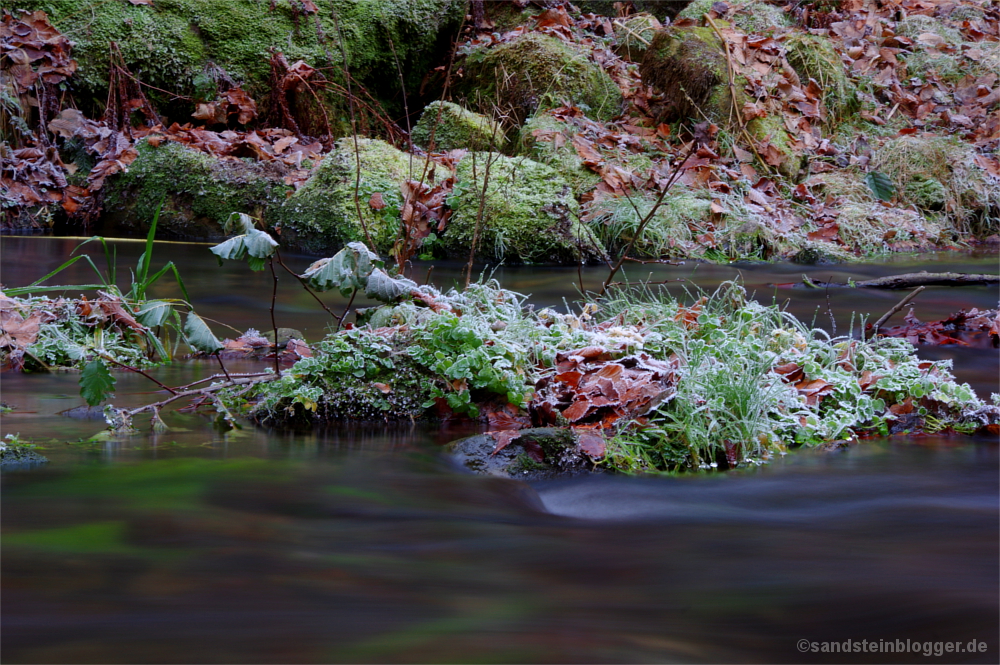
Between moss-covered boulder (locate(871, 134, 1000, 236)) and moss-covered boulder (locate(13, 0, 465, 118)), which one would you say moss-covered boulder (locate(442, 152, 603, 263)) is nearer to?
moss-covered boulder (locate(13, 0, 465, 118))

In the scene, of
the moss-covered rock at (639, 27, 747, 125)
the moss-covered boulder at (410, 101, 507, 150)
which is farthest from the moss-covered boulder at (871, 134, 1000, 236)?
the moss-covered boulder at (410, 101, 507, 150)

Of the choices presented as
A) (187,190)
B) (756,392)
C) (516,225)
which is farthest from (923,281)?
(187,190)

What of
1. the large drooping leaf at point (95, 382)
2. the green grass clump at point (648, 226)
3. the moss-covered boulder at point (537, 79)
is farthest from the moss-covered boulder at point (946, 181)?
the large drooping leaf at point (95, 382)

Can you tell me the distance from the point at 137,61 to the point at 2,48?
4.75ft

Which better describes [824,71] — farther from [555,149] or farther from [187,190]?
[187,190]

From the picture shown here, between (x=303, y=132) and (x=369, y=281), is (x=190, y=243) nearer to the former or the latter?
(x=303, y=132)

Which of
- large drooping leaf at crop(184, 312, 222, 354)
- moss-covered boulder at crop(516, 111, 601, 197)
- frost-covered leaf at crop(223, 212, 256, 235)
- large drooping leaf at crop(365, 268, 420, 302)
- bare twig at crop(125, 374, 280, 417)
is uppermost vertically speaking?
moss-covered boulder at crop(516, 111, 601, 197)

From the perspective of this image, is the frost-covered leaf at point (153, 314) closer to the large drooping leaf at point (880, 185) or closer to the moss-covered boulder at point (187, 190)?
the moss-covered boulder at point (187, 190)

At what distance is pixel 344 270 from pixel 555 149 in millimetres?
6898

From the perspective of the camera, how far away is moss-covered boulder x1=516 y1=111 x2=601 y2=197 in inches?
363

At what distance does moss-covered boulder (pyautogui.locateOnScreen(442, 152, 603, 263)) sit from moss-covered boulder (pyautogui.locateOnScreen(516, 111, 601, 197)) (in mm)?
915

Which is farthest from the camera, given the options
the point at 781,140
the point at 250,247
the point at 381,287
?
the point at 781,140

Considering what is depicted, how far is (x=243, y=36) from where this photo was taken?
11.0 m

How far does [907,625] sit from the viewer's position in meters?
1.81
